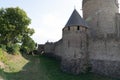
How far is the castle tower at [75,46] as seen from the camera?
26.9 meters

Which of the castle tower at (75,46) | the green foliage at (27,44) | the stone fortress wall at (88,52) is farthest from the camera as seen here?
the green foliage at (27,44)

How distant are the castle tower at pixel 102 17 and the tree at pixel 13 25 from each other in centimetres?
866

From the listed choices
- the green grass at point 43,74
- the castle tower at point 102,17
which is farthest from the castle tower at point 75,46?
the castle tower at point 102,17

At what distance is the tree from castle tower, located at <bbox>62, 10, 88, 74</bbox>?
8.82 m

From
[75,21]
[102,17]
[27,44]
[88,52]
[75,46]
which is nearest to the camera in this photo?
[75,46]

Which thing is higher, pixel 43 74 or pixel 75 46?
pixel 75 46

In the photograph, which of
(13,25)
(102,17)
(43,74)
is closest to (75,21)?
(102,17)

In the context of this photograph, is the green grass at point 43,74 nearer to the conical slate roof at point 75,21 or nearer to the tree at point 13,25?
the conical slate roof at point 75,21

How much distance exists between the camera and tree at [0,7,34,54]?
1340 inches

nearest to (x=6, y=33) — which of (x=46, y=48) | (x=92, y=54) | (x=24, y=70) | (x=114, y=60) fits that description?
(x=46, y=48)

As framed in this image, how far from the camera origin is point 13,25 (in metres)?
34.3

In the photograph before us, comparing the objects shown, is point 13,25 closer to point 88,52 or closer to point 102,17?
point 102,17

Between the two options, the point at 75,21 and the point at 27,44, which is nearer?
the point at 75,21

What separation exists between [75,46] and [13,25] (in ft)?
35.2
